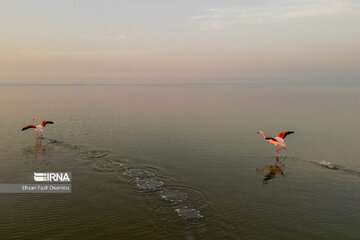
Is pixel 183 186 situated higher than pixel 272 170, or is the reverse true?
pixel 272 170

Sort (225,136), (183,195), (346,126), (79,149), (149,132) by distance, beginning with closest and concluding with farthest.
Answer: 1. (183,195)
2. (79,149)
3. (225,136)
4. (149,132)
5. (346,126)

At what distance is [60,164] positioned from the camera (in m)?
22.2

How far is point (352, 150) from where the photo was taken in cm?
2702

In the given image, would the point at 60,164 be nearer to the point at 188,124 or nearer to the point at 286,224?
the point at 286,224

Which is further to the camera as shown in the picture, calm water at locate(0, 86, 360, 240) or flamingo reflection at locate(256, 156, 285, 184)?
flamingo reflection at locate(256, 156, 285, 184)

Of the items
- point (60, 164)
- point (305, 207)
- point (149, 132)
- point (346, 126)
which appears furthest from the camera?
point (346, 126)

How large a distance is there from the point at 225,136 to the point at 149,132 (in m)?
10.9

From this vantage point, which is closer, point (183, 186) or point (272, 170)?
point (183, 186)

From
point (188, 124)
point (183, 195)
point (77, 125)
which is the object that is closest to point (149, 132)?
point (188, 124)

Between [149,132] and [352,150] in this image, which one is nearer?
[352,150]

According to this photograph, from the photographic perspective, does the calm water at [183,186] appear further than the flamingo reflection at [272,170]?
No

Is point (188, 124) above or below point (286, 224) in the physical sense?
above

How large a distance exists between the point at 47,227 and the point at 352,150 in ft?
97.7

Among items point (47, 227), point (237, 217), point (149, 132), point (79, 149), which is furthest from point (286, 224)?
point (149, 132)
